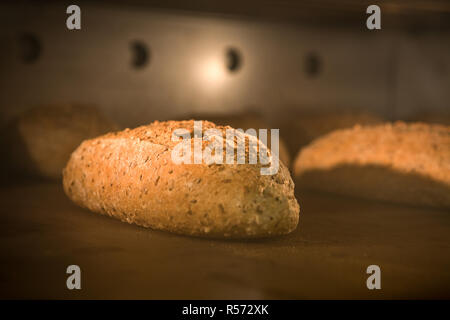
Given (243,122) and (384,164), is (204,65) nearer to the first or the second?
(243,122)

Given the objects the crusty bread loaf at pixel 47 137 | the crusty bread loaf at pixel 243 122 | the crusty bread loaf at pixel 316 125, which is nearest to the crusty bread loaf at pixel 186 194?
the crusty bread loaf at pixel 47 137

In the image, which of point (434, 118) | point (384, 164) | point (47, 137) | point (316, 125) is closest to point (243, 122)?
point (316, 125)

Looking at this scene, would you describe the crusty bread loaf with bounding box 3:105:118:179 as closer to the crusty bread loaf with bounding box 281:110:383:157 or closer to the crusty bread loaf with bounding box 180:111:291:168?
the crusty bread loaf with bounding box 180:111:291:168

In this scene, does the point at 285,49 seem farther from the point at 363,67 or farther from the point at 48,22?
the point at 48,22

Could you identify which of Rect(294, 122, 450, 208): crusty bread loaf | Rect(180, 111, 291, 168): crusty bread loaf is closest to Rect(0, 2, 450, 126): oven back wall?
Rect(180, 111, 291, 168): crusty bread loaf

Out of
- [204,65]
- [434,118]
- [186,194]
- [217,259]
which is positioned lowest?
[217,259]

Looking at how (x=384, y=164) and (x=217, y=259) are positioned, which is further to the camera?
(x=384, y=164)
